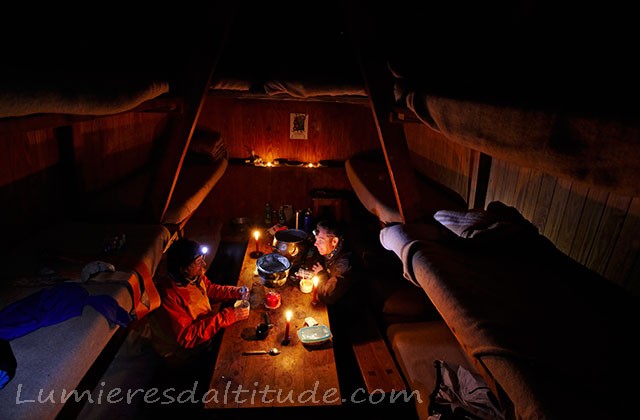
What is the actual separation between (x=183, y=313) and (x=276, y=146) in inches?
205

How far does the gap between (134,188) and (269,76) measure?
2838 millimetres

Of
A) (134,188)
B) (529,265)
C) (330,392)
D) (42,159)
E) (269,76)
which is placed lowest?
(330,392)

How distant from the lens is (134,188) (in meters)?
5.58

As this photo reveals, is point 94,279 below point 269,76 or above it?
below

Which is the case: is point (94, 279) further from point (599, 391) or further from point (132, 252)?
point (599, 391)

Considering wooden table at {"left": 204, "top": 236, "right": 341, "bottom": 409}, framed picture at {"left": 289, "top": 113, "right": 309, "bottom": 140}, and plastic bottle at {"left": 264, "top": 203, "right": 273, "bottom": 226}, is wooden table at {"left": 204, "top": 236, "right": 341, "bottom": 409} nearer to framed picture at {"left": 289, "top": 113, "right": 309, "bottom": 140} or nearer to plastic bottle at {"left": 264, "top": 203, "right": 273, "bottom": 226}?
plastic bottle at {"left": 264, "top": 203, "right": 273, "bottom": 226}

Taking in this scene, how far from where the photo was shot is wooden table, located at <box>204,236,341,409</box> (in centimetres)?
351

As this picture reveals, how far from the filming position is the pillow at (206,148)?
7625mm

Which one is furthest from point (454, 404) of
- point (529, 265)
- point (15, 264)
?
point (15, 264)

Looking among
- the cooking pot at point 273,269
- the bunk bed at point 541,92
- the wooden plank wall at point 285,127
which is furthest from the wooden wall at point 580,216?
the wooden plank wall at point 285,127

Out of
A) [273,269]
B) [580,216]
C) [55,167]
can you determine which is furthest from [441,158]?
[55,167]

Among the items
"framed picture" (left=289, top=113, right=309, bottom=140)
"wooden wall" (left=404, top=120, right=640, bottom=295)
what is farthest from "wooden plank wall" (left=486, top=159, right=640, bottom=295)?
"framed picture" (left=289, top=113, right=309, bottom=140)

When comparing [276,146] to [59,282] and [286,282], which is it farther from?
[59,282]

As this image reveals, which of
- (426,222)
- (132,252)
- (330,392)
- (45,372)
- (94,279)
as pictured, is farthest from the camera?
(426,222)
